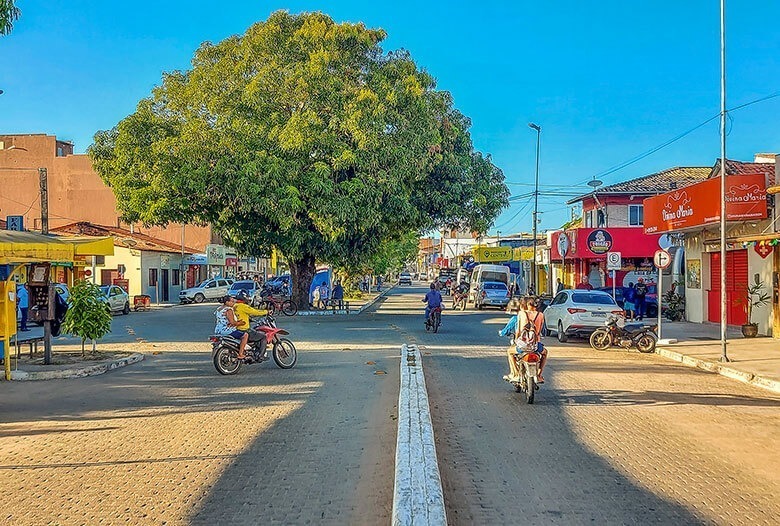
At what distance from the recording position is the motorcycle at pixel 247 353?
1416 cm

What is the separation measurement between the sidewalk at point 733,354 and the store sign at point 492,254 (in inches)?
1589

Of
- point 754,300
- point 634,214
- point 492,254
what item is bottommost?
point 754,300

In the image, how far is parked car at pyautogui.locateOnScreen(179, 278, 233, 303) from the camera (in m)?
51.4

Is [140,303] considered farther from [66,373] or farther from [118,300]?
[66,373]

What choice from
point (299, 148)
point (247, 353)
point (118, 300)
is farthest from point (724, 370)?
point (118, 300)

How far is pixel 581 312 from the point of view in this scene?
830 inches

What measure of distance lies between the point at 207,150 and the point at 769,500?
26231mm

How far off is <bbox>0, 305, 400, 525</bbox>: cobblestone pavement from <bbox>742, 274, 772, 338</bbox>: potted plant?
11895 millimetres

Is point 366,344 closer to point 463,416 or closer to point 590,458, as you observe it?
point 463,416

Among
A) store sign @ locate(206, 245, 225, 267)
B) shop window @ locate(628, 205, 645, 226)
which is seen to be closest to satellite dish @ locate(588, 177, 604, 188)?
shop window @ locate(628, 205, 645, 226)

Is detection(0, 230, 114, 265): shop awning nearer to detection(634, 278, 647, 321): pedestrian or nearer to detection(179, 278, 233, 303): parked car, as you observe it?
detection(634, 278, 647, 321): pedestrian

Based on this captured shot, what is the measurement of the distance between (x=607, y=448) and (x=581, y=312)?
1324 cm

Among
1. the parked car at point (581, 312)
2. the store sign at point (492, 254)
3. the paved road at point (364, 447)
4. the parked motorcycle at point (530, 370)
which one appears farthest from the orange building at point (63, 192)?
the parked motorcycle at point (530, 370)

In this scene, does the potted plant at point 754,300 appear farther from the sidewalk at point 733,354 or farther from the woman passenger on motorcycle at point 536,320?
the woman passenger on motorcycle at point 536,320
